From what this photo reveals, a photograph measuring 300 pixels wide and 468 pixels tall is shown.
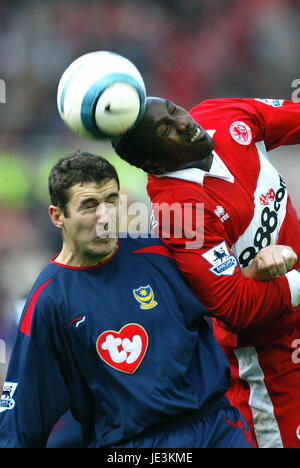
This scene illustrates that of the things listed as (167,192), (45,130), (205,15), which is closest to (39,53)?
(45,130)

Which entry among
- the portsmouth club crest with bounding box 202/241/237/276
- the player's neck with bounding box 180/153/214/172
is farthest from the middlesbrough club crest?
the portsmouth club crest with bounding box 202/241/237/276

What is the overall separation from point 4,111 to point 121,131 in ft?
18.4

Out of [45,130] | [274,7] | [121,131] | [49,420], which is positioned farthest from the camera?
[274,7]

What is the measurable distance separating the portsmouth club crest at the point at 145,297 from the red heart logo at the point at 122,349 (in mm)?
118

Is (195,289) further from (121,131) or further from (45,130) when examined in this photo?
(45,130)

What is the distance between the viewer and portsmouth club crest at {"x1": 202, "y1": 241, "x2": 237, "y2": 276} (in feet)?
9.55

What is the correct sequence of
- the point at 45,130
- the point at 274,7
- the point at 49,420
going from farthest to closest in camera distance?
1. the point at 274,7
2. the point at 45,130
3. the point at 49,420

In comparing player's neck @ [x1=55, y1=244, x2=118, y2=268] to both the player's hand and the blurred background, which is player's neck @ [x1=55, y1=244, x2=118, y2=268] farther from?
the blurred background

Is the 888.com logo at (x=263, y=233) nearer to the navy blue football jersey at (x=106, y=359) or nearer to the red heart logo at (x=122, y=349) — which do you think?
the navy blue football jersey at (x=106, y=359)

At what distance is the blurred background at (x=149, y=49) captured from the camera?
7.98 metres

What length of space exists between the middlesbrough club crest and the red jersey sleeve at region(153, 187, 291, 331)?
17.9 inches

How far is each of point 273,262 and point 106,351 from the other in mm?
786

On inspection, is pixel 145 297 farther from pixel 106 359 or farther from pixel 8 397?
pixel 8 397

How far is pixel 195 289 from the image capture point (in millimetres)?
2980
